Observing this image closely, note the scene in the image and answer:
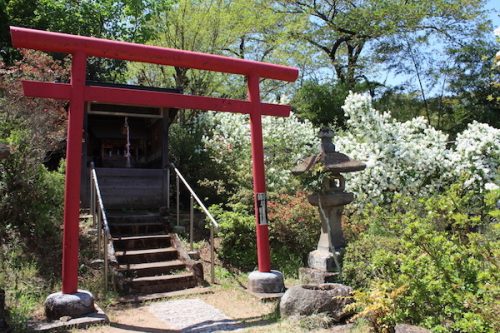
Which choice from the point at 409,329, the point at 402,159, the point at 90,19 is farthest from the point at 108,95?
the point at 90,19

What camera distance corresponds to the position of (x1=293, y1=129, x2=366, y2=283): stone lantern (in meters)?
7.20

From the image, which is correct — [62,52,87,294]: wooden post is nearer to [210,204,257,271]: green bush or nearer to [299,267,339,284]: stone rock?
[299,267,339,284]: stone rock

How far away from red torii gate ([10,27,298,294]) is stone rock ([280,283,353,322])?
4.91ft

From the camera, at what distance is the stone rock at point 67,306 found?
548 cm

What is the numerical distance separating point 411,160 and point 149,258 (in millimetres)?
5828

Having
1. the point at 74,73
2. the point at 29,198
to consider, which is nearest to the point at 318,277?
the point at 74,73

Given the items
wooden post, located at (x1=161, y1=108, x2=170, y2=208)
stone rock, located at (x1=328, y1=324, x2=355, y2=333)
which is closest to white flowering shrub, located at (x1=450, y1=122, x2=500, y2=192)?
stone rock, located at (x1=328, y1=324, x2=355, y2=333)

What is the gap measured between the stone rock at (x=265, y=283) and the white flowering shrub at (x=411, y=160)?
3.56m

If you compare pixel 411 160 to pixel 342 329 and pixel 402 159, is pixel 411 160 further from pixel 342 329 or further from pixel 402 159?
pixel 342 329

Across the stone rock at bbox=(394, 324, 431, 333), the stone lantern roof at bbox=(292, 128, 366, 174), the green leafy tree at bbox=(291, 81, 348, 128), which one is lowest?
the stone rock at bbox=(394, 324, 431, 333)

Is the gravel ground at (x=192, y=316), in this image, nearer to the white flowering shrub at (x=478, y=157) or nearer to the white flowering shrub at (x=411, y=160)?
the white flowering shrub at (x=411, y=160)

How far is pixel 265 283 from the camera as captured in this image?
22.6 feet

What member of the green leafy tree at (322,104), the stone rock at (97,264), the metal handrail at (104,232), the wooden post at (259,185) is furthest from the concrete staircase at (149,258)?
the green leafy tree at (322,104)

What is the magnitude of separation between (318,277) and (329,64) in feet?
51.6
